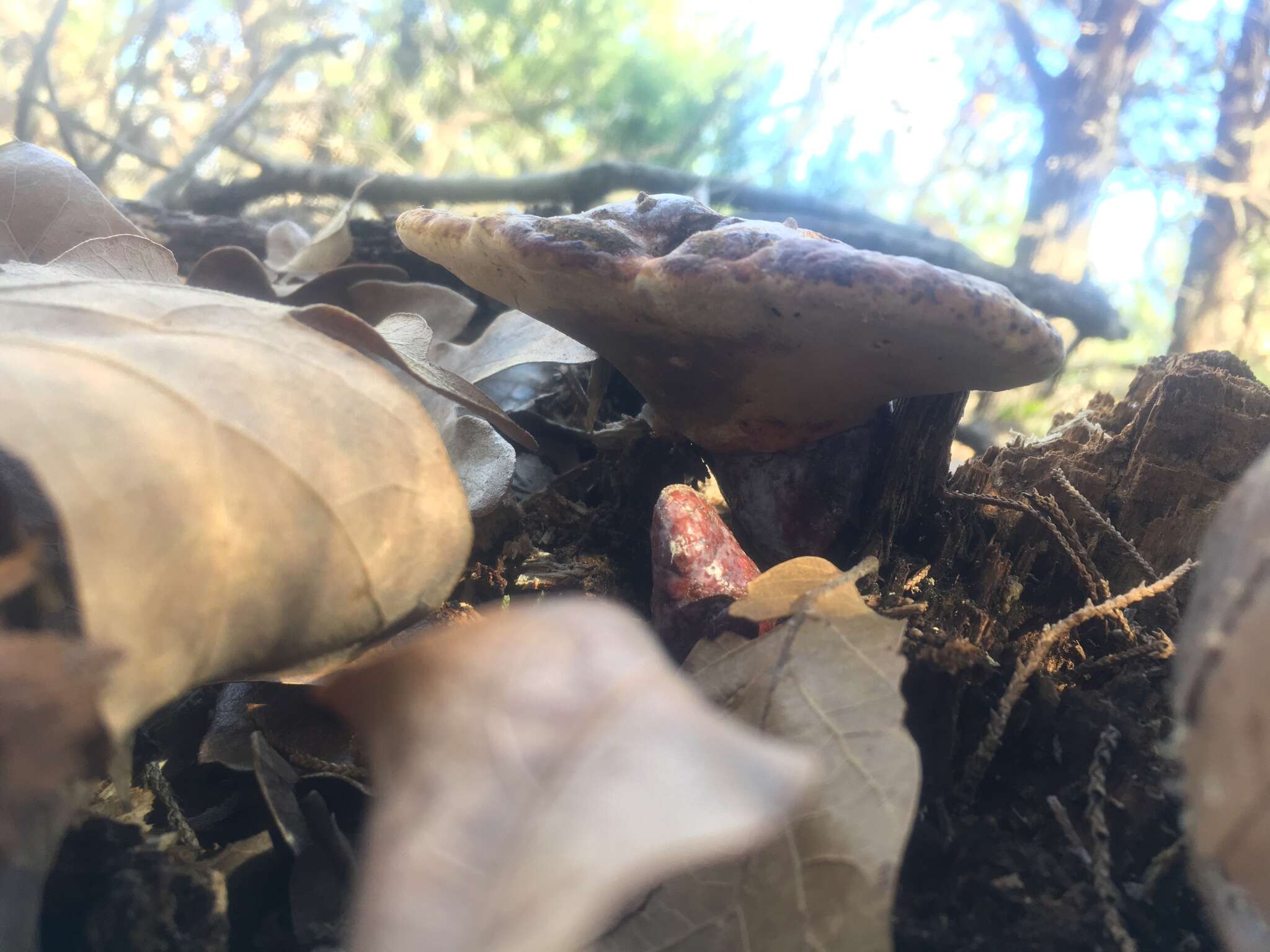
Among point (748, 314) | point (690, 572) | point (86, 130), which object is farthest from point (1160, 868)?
point (86, 130)

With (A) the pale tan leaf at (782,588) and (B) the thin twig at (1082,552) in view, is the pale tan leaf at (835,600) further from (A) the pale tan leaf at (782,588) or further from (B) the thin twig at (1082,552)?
(B) the thin twig at (1082,552)

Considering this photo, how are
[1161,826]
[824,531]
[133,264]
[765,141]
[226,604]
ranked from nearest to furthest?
[226,604] < [1161,826] < [133,264] < [824,531] < [765,141]

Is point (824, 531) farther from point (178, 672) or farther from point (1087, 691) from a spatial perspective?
point (178, 672)

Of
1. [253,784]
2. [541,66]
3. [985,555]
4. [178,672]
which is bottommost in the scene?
[253,784]

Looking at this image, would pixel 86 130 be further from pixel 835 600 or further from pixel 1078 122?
pixel 1078 122

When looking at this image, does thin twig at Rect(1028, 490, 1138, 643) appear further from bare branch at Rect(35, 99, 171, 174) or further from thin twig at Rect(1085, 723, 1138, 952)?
bare branch at Rect(35, 99, 171, 174)

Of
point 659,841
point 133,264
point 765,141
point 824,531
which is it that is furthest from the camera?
point 765,141

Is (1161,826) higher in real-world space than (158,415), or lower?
lower

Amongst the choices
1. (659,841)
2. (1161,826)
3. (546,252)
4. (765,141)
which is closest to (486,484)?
(546,252)
